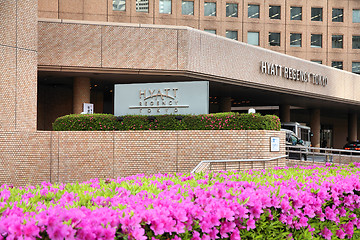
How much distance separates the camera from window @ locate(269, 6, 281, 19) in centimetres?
4369

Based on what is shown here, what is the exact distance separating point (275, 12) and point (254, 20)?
2869 millimetres

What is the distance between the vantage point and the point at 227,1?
4122 cm

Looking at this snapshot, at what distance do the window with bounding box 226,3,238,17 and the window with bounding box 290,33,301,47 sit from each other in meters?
6.72

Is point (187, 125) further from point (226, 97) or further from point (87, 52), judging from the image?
point (226, 97)

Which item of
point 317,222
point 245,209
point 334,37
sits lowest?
point 317,222

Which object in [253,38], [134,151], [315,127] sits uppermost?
[253,38]

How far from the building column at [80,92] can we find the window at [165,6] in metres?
15.2

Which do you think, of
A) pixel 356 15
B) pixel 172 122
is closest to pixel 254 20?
pixel 356 15

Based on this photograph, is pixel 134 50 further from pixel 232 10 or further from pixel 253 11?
pixel 253 11

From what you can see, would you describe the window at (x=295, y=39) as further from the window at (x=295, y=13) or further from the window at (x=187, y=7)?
the window at (x=187, y=7)

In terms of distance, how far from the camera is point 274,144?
16781mm

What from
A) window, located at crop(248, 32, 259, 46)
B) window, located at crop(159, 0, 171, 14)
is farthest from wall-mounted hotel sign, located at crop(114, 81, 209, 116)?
window, located at crop(248, 32, 259, 46)

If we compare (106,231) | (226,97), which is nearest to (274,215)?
(106,231)

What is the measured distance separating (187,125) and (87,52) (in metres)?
9.24
